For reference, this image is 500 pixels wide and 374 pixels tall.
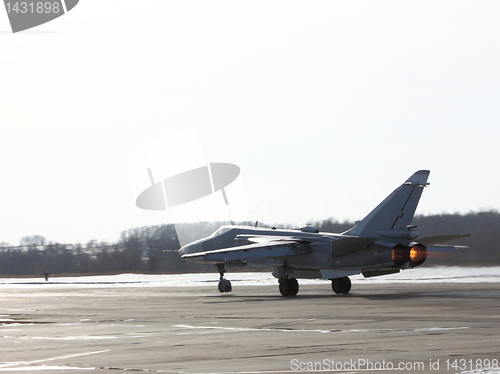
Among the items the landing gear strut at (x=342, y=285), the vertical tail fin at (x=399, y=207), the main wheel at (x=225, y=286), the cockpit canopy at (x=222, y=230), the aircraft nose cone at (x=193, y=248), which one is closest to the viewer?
the vertical tail fin at (x=399, y=207)

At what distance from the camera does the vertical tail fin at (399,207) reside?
2780cm

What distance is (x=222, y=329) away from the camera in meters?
15.4

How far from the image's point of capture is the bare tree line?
136ft

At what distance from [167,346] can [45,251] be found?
94.2 m

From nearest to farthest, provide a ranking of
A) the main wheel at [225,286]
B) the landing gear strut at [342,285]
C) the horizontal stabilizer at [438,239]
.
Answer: the horizontal stabilizer at [438,239] → the landing gear strut at [342,285] → the main wheel at [225,286]

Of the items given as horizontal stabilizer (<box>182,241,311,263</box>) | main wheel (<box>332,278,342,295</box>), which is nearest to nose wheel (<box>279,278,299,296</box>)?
horizontal stabilizer (<box>182,241,311,263</box>)

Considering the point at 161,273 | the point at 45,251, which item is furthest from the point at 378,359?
the point at 45,251

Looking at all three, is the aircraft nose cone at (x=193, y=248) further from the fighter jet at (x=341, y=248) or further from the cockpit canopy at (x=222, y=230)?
the fighter jet at (x=341, y=248)

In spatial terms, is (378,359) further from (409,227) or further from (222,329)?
(409,227)

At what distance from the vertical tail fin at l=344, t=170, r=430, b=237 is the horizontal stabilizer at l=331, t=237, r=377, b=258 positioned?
61 cm

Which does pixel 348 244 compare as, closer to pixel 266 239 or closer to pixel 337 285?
pixel 337 285

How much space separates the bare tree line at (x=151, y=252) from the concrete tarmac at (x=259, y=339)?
66.6 feet

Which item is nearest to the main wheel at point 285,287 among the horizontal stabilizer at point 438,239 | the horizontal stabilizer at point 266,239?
the horizontal stabilizer at point 266,239

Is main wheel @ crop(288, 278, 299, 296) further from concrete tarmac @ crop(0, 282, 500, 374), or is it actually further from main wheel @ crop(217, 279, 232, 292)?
concrete tarmac @ crop(0, 282, 500, 374)
